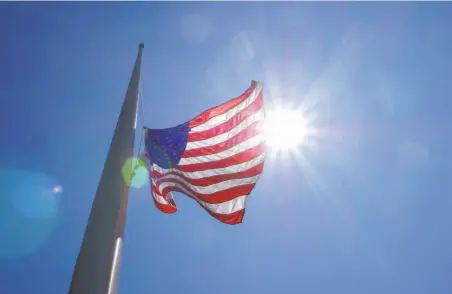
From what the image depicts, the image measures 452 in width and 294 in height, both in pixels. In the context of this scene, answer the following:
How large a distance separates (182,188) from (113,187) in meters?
3.55

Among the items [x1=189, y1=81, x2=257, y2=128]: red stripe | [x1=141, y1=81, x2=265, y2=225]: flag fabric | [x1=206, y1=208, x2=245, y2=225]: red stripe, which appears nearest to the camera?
[x1=206, y1=208, x2=245, y2=225]: red stripe

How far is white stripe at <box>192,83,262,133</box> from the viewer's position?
11641 millimetres

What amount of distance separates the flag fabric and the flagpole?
1903 millimetres

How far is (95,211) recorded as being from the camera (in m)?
7.28

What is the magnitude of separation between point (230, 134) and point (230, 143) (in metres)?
0.28

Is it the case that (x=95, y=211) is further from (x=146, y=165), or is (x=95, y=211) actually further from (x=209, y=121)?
(x=209, y=121)

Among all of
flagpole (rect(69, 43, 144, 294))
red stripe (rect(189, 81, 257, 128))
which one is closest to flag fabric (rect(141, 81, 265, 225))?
red stripe (rect(189, 81, 257, 128))

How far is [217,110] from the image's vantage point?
12.0 m

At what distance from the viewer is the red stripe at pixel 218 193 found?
36.1 feet

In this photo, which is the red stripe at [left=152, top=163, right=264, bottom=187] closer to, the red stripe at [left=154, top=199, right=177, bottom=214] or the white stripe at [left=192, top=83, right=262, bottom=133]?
the red stripe at [left=154, top=199, right=177, bottom=214]

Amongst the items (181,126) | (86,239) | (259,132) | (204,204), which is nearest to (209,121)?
(181,126)

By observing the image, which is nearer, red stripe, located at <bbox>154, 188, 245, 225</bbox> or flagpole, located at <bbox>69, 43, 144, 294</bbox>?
flagpole, located at <bbox>69, 43, 144, 294</bbox>

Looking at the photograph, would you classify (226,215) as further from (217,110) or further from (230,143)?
(217,110)

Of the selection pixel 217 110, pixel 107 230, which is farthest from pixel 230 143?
pixel 107 230
